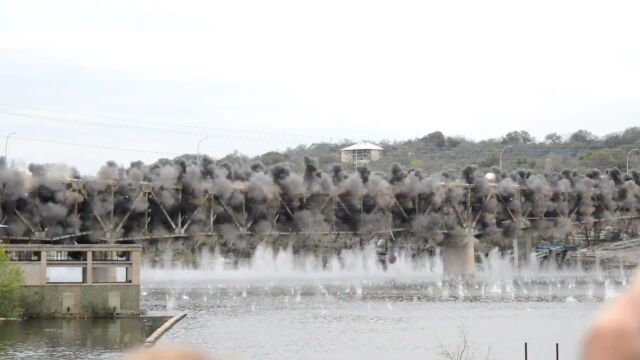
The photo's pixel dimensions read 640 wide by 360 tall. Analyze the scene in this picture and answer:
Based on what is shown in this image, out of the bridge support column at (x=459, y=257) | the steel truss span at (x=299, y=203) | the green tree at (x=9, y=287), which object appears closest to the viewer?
the green tree at (x=9, y=287)

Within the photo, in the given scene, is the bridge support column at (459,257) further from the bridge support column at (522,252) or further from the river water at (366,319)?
the bridge support column at (522,252)

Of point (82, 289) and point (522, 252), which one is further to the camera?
point (522, 252)

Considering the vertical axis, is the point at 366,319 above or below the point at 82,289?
below

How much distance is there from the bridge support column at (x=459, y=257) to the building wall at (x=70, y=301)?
60.7 m

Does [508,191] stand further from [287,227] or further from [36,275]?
[36,275]

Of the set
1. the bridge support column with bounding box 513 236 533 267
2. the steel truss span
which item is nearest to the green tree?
the steel truss span

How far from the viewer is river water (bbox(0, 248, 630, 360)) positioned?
1697 inches

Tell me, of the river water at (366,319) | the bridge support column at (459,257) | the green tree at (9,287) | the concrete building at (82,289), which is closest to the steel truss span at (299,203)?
the bridge support column at (459,257)

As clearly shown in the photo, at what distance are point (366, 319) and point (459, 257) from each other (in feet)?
195

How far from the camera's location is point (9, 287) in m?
53.4

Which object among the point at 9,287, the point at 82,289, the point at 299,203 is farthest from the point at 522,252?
the point at 9,287

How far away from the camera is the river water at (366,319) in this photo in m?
43.1

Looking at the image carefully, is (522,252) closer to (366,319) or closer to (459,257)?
(459,257)

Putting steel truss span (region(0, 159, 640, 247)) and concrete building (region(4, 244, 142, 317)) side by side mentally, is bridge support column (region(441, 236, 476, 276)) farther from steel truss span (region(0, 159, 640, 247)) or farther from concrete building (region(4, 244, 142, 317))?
concrete building (region(4, 244, 142, 317))
